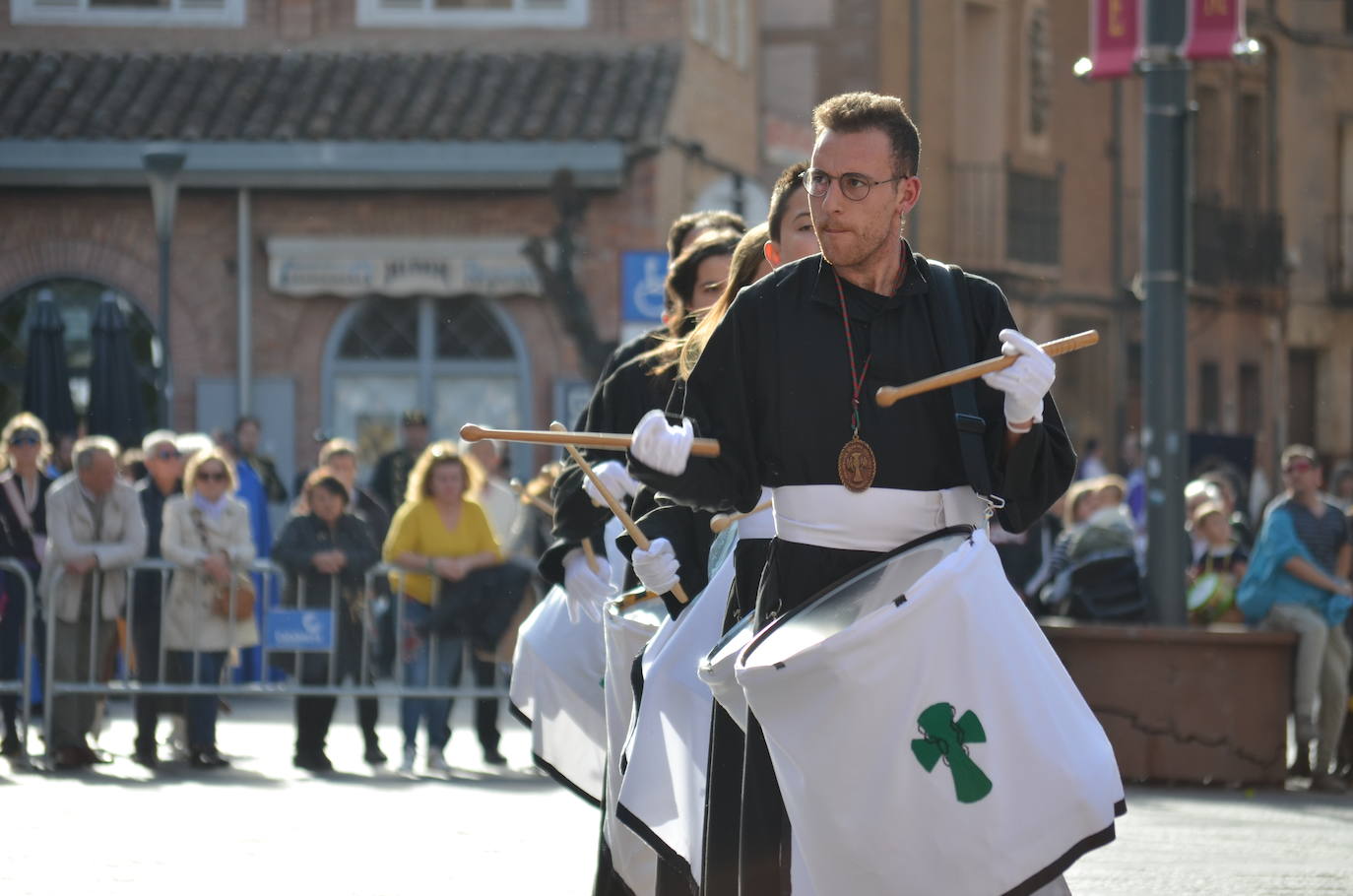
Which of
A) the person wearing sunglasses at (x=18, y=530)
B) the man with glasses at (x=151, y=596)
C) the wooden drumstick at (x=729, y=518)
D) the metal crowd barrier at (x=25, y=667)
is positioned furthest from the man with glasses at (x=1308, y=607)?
the wooden drumstick at (x=729, y=518)

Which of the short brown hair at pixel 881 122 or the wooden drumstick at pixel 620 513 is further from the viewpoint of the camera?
the wooden drumstick at pixel 620 513

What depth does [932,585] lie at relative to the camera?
4.61m

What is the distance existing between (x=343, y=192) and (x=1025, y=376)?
18.4 m

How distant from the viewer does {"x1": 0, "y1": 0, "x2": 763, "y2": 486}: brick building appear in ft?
72.5

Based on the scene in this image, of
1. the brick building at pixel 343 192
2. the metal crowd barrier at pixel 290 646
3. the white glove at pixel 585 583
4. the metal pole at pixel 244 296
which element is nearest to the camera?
the white glove at pixel 585 583

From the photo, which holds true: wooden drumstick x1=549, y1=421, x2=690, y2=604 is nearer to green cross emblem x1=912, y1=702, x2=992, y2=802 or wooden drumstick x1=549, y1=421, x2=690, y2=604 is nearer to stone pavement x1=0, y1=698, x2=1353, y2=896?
green cross emblem x1=912, y1=702, x2=992, y2=802

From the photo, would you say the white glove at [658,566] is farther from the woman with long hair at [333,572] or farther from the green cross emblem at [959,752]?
the woman with long hair at [333,572]

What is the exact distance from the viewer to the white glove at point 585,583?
7.36 meters

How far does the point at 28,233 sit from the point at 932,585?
766 inches

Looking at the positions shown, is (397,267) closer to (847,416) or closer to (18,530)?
(18,530)

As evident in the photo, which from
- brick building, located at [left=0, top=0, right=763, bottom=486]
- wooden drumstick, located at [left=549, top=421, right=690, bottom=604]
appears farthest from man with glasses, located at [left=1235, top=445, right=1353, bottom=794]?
brick building, located at [left=0, top=0, right=763, bottom=486]

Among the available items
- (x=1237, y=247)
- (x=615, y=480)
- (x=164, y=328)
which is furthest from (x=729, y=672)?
(x=1237, y=247)

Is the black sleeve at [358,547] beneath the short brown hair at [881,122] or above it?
beneath

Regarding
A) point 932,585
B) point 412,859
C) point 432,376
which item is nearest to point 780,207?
point 932,585
